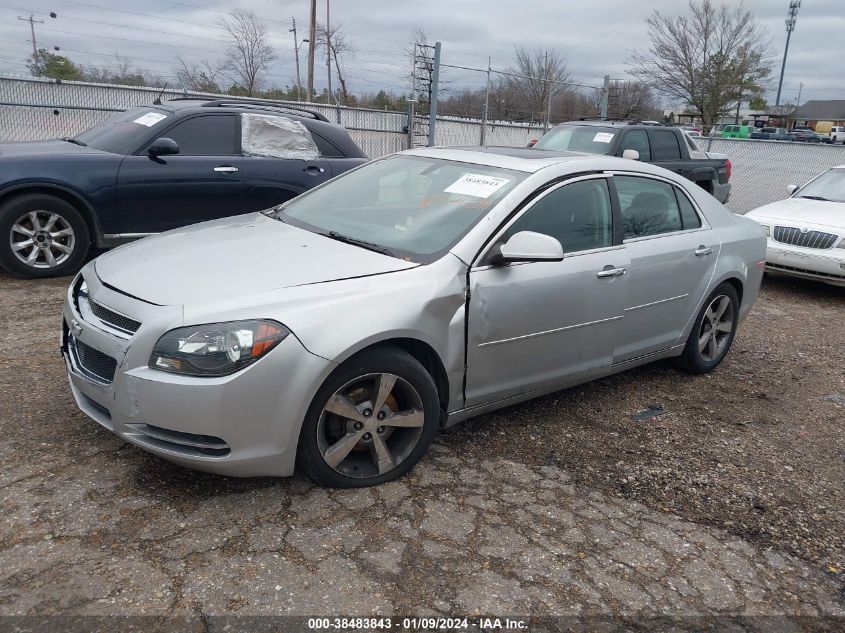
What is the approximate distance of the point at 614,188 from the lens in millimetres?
4246

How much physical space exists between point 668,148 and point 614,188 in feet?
26.7

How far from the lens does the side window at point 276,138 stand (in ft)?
23.5

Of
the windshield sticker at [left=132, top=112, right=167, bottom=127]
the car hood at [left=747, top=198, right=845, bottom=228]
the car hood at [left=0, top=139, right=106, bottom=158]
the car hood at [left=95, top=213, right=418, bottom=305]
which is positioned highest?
the windshield sticker at [left=132, top=112, right=167, bottom=127]

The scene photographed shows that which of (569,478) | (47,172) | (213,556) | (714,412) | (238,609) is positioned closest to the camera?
(238,609)

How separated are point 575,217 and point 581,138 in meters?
7.68

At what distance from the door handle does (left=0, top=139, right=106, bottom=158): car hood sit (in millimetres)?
4951

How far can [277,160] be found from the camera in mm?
7195

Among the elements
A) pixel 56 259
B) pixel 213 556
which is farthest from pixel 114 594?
pixel 56 259

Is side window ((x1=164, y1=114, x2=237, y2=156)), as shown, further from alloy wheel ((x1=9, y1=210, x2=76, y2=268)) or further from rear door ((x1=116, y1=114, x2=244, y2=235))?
alloy wheel ((x1=9, y1=210, x2=76, y2=268))

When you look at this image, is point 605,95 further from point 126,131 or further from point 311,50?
point 311,50

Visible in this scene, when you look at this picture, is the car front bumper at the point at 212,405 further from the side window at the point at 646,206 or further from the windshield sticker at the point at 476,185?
the side window at the point at 646,206

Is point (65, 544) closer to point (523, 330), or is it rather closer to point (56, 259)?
point (523, 330)

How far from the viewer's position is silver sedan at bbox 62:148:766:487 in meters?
2.82

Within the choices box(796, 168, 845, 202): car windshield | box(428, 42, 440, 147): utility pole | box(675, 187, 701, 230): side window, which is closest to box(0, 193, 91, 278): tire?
box(675, 187, 701, 230): side window
